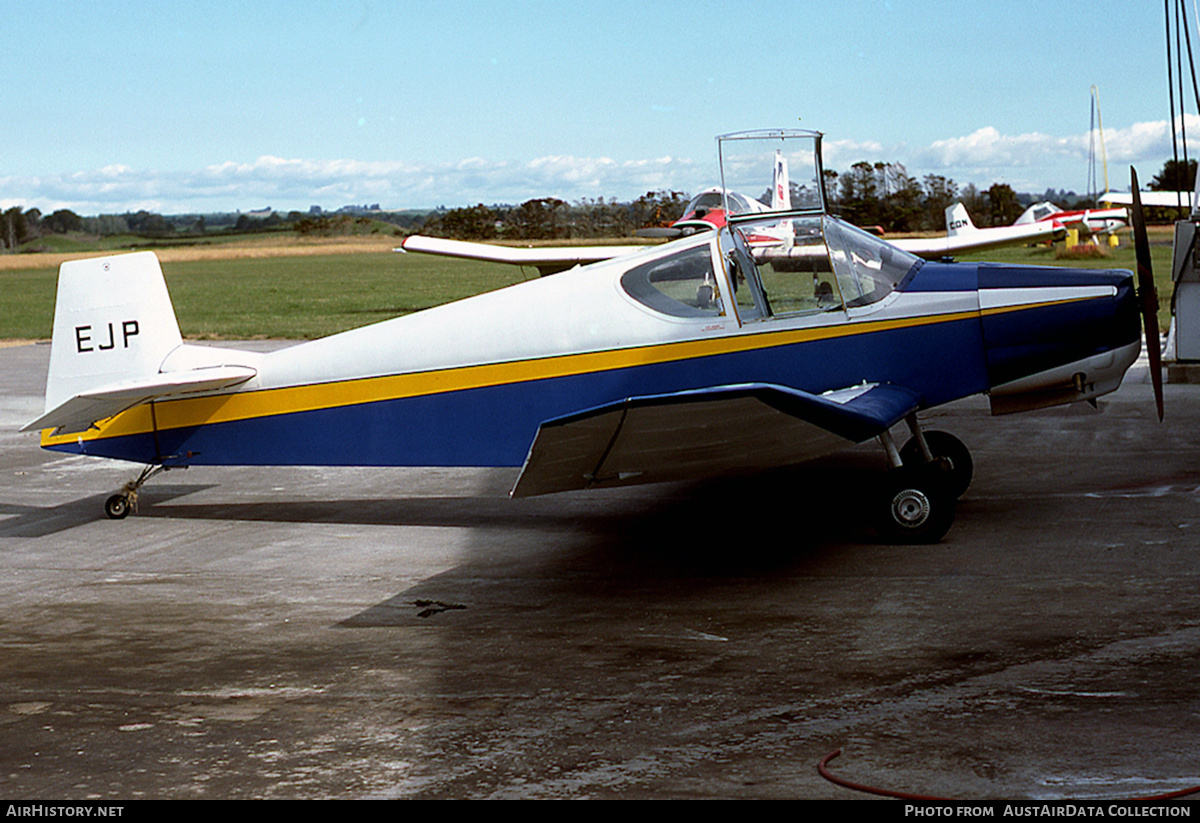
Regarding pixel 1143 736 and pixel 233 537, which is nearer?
pixel 1143 736

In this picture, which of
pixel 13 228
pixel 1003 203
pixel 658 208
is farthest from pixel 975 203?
pixel 13 228

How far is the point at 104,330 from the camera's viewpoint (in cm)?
831

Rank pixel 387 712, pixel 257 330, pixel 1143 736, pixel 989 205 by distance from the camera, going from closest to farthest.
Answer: pixel 1143 736, pixel 387 712, pixel 257 330, pixel 989 205

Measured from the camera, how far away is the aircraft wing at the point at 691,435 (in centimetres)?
557

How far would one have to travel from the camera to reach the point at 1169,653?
4.98 metres

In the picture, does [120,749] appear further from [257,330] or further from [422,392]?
[257,330]

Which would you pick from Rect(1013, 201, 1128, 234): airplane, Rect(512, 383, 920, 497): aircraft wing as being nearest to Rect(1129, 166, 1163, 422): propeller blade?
Rect(512, 383, 920, 497): aircraft wing

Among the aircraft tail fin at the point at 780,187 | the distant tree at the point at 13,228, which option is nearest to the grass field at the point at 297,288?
the aircraft tail fin at the point at 780,187

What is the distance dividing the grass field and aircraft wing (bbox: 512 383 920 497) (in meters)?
14.1

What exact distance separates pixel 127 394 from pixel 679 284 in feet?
12.6

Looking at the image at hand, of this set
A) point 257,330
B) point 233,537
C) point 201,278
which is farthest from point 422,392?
point 201,278

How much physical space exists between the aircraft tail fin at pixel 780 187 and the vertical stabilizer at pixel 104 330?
4.53 meters

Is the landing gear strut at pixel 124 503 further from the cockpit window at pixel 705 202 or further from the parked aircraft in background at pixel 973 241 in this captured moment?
the cockpit window at pixel 705 202
